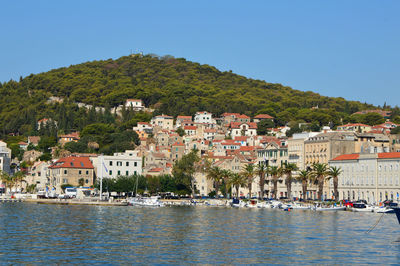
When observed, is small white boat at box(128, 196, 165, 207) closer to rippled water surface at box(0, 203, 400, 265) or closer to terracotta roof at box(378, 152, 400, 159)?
rippled water surface at box(0, 203, 400, 265)

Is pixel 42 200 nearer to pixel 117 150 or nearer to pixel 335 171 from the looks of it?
pixel 117 150

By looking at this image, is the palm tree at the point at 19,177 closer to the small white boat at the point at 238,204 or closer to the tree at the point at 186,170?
the tree at the point at 186,170

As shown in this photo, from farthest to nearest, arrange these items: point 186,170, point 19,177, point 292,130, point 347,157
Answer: point 292,130 < point 19,177 < point 186,170 < point 347,157

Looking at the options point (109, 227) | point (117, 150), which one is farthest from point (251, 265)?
point (117, 150)

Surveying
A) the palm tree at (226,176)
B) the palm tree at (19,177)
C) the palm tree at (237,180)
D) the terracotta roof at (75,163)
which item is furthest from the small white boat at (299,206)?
the palm tree at (19,177)

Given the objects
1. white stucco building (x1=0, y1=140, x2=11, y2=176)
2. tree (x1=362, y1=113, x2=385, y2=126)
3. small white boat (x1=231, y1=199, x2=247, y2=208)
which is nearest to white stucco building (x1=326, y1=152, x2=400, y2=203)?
small white boat (x1=231, y1=199, x2=247, y2=208)

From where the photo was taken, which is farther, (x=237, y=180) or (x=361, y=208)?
(x=237, y=180)

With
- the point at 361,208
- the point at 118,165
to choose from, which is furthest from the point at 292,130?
the point at 361,208

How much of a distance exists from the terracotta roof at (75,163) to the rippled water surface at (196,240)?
57.4 meters

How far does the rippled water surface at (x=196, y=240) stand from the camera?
44.6 meters

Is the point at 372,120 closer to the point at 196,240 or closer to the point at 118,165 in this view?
the point at 118,165

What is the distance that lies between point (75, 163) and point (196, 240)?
279 ft

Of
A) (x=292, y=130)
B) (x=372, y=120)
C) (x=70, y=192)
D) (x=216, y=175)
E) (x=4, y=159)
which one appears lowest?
(x=70, y=192)

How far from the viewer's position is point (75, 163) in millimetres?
136000
